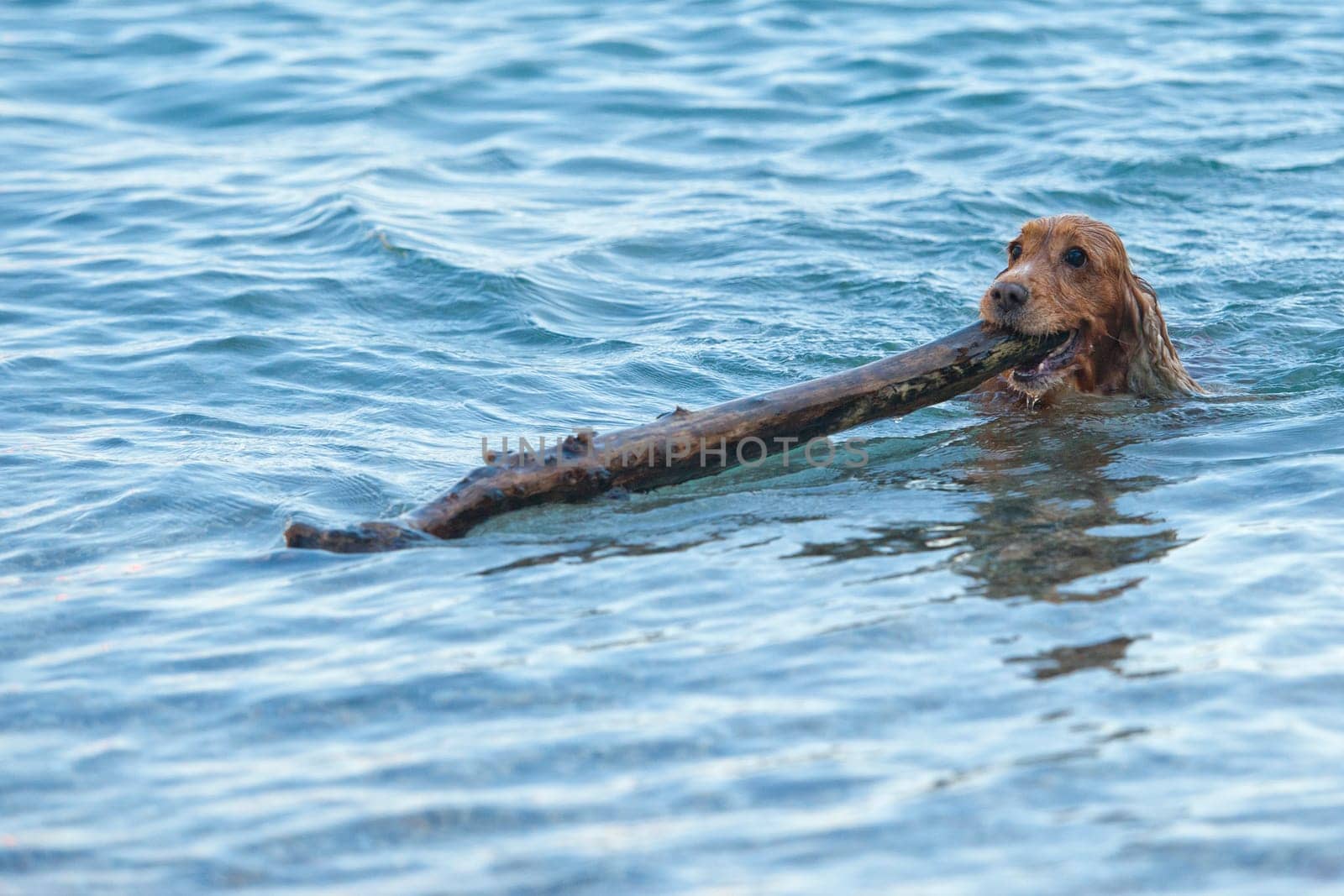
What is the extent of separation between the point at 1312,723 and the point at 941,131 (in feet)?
30.6

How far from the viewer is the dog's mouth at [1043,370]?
6.96 m

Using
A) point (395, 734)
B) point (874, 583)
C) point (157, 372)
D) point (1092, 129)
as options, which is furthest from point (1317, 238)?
point (395, 734)

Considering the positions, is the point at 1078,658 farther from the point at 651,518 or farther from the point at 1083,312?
the point at 1083,312

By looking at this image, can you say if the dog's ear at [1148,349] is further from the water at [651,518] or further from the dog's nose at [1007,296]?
the dog's nose at [1007,296]

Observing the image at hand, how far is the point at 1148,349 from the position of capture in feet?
23.7

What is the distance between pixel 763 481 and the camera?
20.2ft

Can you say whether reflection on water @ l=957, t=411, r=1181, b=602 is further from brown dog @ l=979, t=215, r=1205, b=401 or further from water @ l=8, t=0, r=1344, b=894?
brown dog @ l=979, t=215, r=1205, b=401

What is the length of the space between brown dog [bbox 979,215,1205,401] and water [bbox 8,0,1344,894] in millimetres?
204

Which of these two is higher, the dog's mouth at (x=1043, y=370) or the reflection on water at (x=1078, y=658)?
the dog's mouth at (x=1043, y=370)

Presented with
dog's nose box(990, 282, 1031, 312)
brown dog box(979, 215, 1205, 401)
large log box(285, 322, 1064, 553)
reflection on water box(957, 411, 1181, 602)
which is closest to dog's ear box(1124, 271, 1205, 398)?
brown dog box(979, 215, 1205, 401)

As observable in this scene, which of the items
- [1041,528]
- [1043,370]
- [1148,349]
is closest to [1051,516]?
[1041,528]

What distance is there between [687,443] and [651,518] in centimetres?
31

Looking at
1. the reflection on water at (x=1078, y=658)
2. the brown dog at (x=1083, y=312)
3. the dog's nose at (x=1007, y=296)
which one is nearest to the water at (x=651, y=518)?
the reflection on water at (x=1078, y=658)

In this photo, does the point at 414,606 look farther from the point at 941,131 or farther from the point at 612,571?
the point at 941,131
